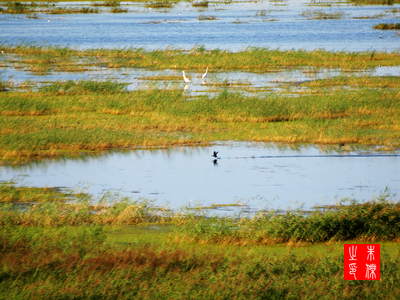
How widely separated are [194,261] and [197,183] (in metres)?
5.69

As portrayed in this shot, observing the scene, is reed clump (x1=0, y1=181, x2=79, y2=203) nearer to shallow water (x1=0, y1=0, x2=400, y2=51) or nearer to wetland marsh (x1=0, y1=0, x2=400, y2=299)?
wetland marsh (x1=0, y1=0, x2=400, y2=299)

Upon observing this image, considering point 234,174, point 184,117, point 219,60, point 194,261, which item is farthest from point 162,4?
point 194,261

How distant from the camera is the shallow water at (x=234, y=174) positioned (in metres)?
12.2

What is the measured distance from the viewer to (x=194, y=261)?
301 inches

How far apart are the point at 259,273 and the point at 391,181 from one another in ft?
23.2

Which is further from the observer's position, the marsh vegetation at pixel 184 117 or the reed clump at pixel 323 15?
the reed clump at pixel 323 15

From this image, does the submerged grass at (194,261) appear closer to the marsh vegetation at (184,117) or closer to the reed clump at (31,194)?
the reed clump at (31,194)

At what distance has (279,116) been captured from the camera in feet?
62.2

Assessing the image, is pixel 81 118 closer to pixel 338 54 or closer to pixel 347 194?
pixel 347 194

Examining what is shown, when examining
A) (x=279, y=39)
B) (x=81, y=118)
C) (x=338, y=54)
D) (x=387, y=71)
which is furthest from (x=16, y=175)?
(x=279, y=39)

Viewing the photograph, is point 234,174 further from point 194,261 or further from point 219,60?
point 219,60

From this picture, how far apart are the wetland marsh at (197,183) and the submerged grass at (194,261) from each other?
0.03 metres

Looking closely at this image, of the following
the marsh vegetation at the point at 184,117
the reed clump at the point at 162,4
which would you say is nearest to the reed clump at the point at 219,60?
the marsh vegetation at the point at 184,117

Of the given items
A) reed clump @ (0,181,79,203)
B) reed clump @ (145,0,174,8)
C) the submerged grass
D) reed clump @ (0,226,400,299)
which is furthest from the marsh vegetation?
reed clump @ (145,0,174,8)
